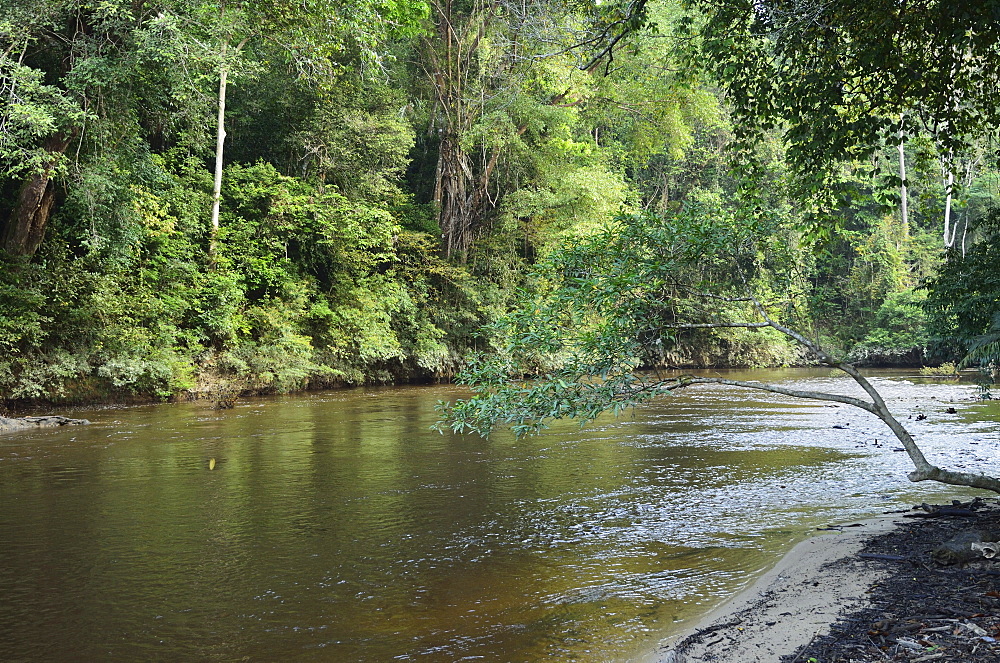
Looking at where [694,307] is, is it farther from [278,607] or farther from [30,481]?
[30,481]

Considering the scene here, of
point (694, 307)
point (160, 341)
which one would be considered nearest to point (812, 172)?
point (694, 307)

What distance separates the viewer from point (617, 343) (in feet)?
20.0

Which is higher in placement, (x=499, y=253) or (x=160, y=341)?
(x=499, y=253)

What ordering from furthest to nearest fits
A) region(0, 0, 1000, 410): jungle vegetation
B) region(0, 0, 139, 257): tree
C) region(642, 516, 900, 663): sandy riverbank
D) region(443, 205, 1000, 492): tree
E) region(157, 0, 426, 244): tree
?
region(0, 0, 139, 257): tree
region(157, 0, 426, 244): tree
region(0, 0, 1000, 410): jungle vegetation
region(443, 205, 1000, 492): tree
region(642, 516, 900, 663): sandy riverbank

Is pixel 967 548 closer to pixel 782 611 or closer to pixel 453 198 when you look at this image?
pixel 782 611

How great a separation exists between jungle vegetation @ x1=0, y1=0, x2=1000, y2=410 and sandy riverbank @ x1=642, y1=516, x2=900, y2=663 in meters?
1.86

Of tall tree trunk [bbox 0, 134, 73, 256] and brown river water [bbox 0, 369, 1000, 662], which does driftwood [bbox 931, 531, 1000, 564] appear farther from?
tall tree trunk [bbox 0, 134, 73, 256]

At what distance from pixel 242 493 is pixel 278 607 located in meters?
4.05

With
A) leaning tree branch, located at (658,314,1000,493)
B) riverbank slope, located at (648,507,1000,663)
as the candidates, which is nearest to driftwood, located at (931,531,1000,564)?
riverbank slope, located at (648,507,1000,663)

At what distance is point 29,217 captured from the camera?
1566cm

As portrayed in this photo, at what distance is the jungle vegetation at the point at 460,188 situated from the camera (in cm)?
657

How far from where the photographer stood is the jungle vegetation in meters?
6.57

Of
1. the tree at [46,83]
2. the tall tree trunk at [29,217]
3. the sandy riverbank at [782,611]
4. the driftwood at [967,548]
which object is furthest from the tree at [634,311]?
the tall tree trunk at [29,217]

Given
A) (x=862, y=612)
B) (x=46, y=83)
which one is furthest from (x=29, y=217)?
(x=862, y=612)
